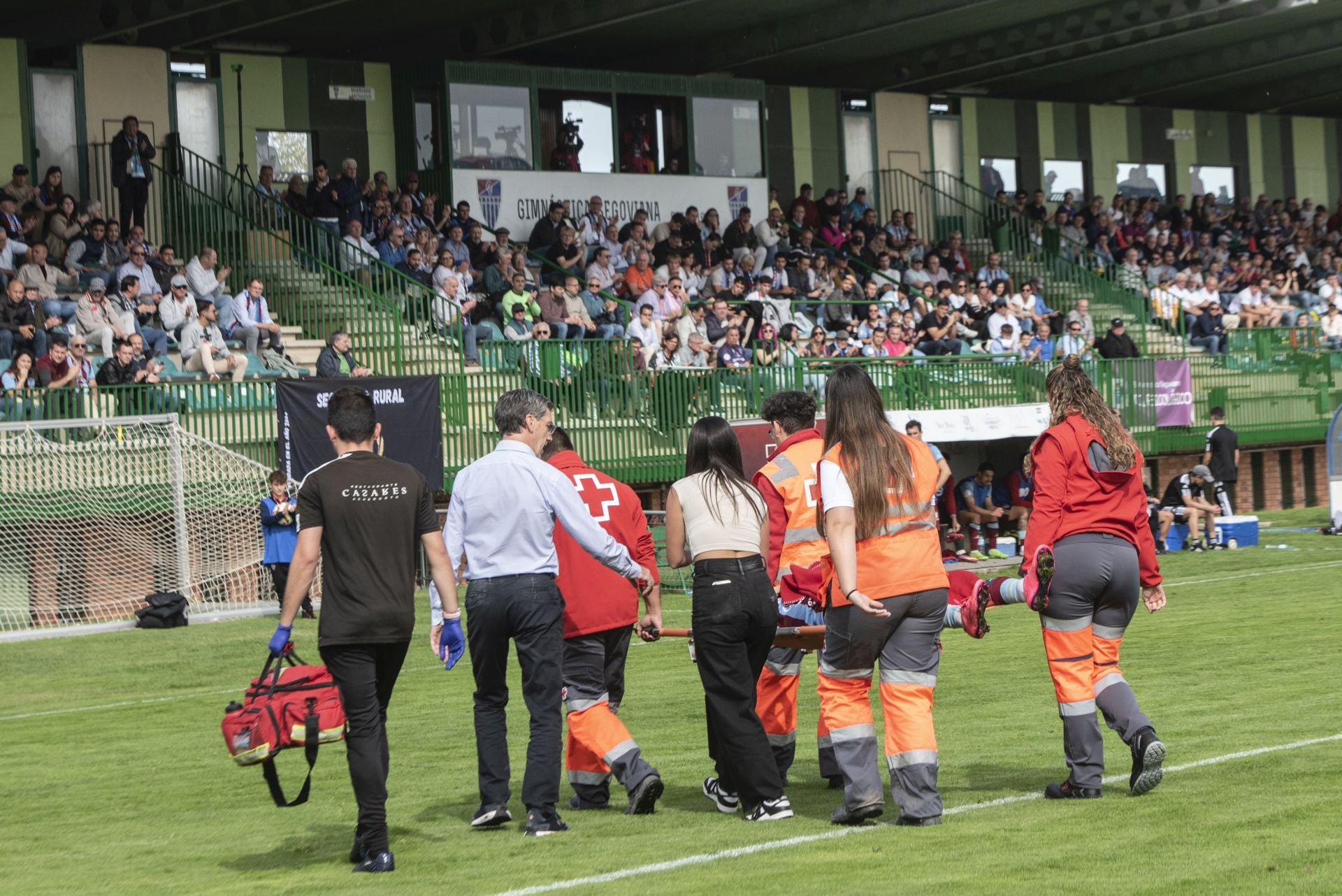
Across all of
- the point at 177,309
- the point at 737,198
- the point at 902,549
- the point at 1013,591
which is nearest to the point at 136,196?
the point at 177,309

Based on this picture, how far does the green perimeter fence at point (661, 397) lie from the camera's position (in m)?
20.8

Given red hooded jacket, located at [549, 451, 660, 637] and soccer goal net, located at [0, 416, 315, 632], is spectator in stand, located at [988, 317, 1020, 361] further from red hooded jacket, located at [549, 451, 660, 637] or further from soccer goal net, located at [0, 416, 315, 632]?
red hooded jacket, located at [549, 451, 660, 637]

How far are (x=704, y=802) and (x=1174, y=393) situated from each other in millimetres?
23415

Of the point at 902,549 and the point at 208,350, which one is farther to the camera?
the point at 208,350

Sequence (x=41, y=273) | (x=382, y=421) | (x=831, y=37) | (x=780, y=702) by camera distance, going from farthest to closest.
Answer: (x=831, y=37), (x=41, y=273), (x=382, y=421), (x=780, y=702)

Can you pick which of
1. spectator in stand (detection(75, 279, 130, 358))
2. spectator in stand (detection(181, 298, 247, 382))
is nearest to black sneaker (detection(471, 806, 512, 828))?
spectator in stand (detection(181, 298, 247, 382))

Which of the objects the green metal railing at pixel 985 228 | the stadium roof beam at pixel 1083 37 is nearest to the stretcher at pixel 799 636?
the stadium roof beam at pixel 1083 37

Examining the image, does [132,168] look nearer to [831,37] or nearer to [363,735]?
[831,37]

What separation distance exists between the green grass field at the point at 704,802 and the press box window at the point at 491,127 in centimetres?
1710

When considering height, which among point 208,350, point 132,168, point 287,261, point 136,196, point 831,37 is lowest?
point 208,350

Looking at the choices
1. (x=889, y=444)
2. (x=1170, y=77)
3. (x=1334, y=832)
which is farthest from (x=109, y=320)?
(x=1170, y=77)

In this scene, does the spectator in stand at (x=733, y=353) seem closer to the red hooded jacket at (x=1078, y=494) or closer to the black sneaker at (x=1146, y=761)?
the red hooded jacket at (x=1078, y=494)

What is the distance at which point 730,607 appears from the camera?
26.8 ft

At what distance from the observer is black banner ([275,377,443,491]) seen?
68.5 ft
